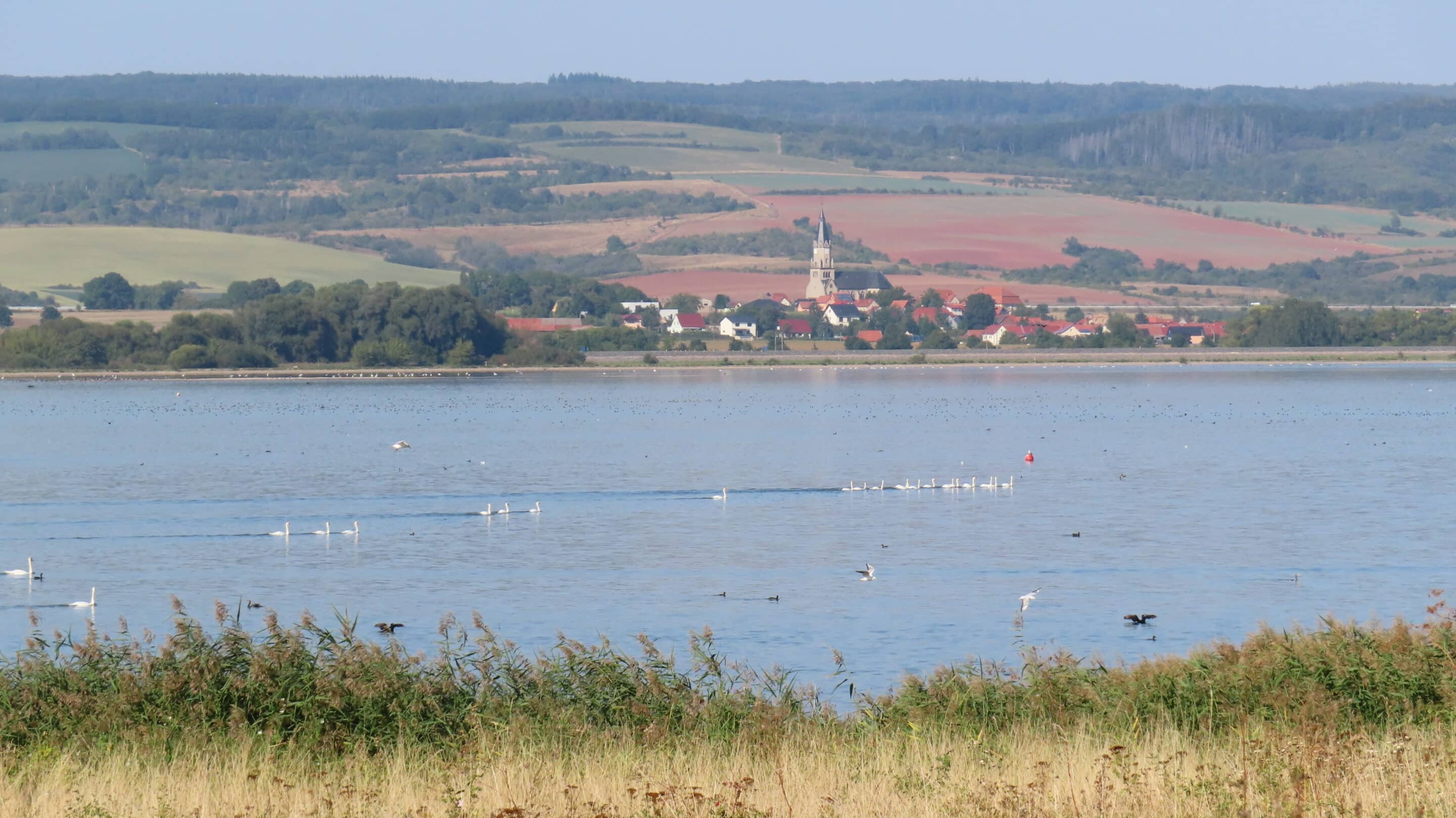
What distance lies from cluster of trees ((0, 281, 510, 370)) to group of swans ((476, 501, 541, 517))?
88.4 m

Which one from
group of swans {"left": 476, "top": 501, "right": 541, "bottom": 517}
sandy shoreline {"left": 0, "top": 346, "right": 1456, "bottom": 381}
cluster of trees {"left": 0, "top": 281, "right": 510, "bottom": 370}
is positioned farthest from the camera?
sandy shoreline {"left": 0, "top": 346, "right": 1456, "bottom": 381}

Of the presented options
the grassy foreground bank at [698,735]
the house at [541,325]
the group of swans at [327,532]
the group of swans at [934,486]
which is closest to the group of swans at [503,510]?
the group of swans at [327,532]

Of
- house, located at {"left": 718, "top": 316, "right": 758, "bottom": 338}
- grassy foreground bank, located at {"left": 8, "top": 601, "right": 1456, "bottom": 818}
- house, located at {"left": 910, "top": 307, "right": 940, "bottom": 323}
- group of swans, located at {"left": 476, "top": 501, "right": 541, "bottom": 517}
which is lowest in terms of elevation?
house, located at {"left": 718, "top": 316, "right": 758, "bottom": 338}

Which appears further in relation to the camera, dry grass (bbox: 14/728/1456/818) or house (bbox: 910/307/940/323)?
house (bbox: 910/307/940/323)

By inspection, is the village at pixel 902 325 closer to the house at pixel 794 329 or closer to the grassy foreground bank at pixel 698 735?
the house at pixel 794 329

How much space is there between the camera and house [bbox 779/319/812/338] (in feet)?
581

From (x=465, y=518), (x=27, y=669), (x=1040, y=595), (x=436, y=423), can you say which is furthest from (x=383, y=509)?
(x=436, y=423)

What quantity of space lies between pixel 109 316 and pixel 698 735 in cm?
14659

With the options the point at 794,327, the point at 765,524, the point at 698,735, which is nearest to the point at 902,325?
the point at 794,327

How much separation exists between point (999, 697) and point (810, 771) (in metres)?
3.48

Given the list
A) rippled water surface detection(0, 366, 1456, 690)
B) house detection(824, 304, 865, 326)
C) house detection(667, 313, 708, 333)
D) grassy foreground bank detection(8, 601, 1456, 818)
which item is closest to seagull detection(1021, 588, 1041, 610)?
rippled water surface detection(0, 366, 1456, 690)

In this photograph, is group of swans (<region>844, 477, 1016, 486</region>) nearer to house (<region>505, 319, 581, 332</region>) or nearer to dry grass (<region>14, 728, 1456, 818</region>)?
dry grass (<region>14, 728, 1456, 818</region>)

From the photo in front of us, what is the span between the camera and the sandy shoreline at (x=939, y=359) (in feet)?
409

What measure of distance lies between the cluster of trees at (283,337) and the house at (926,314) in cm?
6564
